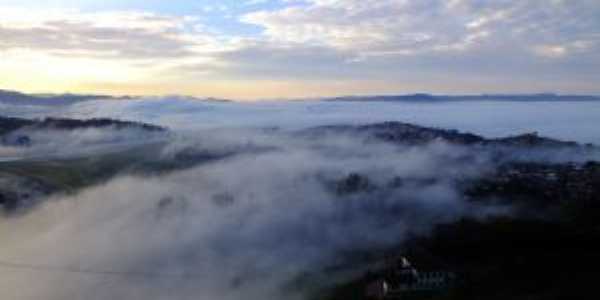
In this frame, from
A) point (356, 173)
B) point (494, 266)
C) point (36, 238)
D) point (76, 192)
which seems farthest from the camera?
point (356, 173)

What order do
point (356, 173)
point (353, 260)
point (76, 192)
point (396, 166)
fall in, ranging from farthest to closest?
point (396, 166) → point (356, 173) → point (76, 192) → point (353, 260)

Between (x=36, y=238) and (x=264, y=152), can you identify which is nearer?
(x=36, y=238)

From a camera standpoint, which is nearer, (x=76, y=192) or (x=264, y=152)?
(x=76, y=192)

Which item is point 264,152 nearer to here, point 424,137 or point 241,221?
point 424,137

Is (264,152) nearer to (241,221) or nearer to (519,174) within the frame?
(519,174)

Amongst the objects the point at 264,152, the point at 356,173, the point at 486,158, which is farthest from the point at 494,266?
the point at 264,152

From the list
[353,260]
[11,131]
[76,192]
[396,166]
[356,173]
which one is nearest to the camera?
[353,260]

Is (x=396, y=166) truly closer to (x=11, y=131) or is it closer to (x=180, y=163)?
(x=180, y=163)

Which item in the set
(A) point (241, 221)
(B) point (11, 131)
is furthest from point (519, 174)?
(B) point (11, 131)

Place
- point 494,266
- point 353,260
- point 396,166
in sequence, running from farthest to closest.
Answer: point 396,166
point 353,260
point 494,266
